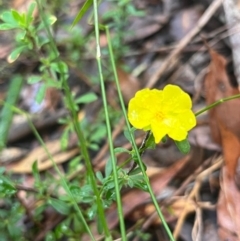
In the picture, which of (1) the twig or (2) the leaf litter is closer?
(2) the leaf litter

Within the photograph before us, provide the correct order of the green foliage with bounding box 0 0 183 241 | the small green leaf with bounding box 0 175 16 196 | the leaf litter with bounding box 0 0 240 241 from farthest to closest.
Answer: the leaf litter with bounding box 0 0 240 241 → the small green leaf with bounding box 0 175 16 196 → the green foliage with bounding box 0 0 183 241

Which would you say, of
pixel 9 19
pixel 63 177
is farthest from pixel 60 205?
pixel 9 19

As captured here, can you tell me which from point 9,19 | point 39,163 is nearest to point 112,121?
point 39,163

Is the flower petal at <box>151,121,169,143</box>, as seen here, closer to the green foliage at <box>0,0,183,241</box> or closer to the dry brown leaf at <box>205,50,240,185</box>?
the green foliage at <box>0,0,183,241</box>

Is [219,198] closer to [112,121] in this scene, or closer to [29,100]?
[112,121]

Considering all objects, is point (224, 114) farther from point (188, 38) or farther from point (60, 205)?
point (60, 205)

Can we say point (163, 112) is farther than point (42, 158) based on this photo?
No

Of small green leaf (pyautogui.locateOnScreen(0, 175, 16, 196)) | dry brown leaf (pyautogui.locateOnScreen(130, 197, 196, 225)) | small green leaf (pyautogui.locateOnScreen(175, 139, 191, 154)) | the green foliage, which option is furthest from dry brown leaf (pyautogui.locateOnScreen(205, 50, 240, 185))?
small green leaf (pyautogui.locateOnScreen(0, 175, 16, 196))
